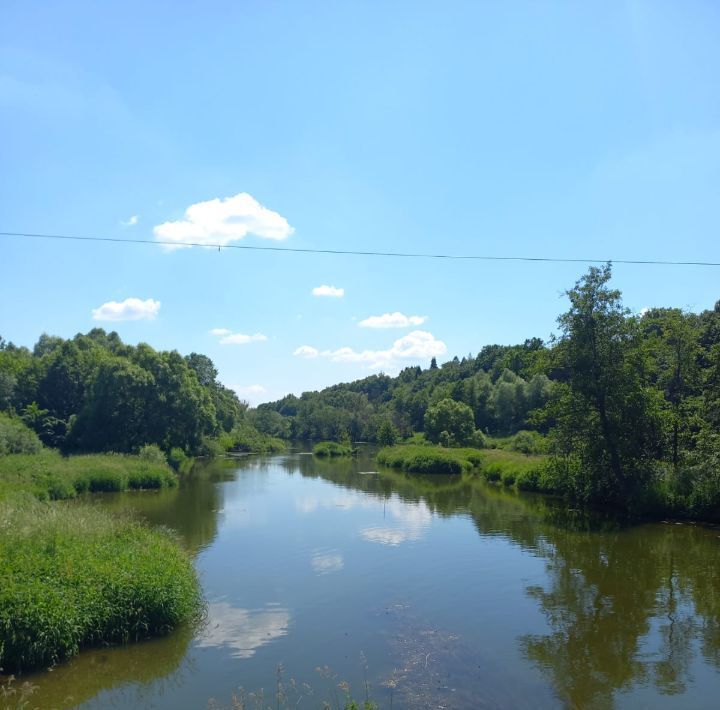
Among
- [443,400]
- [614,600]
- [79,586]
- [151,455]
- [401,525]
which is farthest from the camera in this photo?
[443,400]

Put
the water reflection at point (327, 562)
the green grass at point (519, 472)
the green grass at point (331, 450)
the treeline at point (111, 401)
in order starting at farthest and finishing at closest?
the green grass at point (331, 450), the treeline at point (111, 401), the green grass at point (519, 472), the water reflection at point (327, 562)

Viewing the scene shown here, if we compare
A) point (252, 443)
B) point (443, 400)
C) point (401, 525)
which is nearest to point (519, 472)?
point (401, 525)

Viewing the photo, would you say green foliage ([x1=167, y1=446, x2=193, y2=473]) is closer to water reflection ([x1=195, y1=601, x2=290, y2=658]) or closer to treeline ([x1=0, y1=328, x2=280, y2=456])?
treeline ([x1=0, y1=328, x2=280, y2=456])

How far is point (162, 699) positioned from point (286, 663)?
2491 mm

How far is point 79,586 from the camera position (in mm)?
12508

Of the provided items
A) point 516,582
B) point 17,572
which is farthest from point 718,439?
point 17,572

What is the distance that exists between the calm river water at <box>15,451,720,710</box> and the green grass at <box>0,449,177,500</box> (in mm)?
7791

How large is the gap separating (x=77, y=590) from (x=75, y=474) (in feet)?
87.9

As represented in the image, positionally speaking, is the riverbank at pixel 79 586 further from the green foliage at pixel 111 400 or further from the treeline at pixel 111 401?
the green foliage at pixel 111 400

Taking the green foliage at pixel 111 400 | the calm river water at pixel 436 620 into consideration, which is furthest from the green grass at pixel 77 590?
the green foliage at pixel 111 400

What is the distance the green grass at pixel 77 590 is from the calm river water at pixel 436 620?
46cm

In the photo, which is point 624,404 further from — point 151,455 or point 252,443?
point 252,443

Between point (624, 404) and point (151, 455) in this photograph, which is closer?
point (624, 404)

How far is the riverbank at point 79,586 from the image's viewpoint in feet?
37.1
